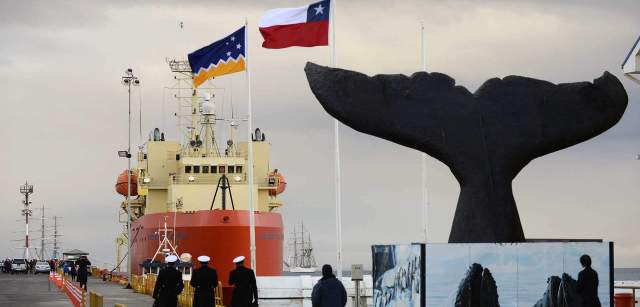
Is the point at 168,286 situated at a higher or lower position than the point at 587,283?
lower

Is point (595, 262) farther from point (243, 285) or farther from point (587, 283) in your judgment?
point (243, 285)

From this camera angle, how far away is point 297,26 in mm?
31094

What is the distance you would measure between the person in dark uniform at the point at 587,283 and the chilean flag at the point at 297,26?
44.7ft

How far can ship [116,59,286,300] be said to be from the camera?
174 feet

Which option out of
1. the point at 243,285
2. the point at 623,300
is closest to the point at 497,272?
the point at 243,285

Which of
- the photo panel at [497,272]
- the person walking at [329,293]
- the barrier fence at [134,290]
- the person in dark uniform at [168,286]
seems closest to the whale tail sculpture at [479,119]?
the photo panel at [497,272]

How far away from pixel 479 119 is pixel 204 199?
39219 mm

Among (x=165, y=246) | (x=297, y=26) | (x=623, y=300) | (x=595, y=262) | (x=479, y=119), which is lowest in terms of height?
(x=165, y=246)

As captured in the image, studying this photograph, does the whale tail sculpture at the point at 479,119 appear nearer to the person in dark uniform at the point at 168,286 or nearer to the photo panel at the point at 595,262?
the photo panel at the point at 595,262

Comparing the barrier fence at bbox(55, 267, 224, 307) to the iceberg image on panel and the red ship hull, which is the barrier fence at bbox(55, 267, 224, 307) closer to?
the red ship hull

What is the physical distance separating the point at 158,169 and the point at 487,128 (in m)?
44.5

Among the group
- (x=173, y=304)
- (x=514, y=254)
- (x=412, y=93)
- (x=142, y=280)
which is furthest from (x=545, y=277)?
(x=142, y=280)

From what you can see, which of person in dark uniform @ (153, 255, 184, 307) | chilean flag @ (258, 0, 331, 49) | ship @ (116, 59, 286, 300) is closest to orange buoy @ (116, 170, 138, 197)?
ship @ (116, 59, 286, 300)

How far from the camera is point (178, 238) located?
55281mm
